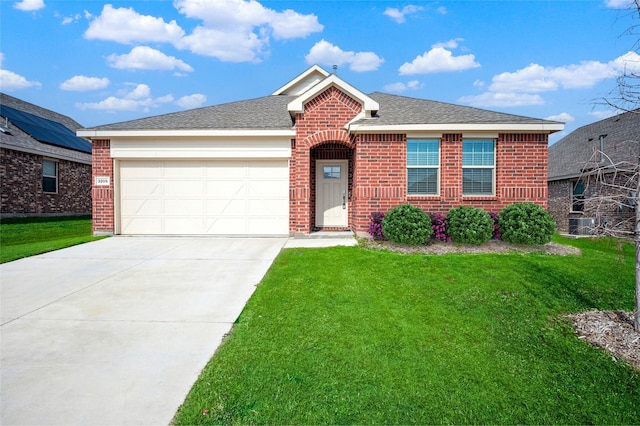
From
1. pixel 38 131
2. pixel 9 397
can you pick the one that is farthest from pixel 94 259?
pixel 38 131

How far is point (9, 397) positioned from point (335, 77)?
9636 millimetres

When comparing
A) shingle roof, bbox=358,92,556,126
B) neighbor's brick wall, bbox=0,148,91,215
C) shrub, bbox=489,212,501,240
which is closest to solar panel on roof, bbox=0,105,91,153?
neighbor's brick wall, bbox=0,148,91,215

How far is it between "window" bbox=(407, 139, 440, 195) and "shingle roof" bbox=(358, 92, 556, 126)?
676 mm

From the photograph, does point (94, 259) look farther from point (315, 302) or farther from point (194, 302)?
point (315, 302)

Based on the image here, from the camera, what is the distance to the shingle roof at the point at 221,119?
10500mm

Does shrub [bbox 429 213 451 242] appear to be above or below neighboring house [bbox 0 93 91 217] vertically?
below

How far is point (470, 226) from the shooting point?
27.7 ft

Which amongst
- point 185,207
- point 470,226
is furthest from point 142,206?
point 470,226

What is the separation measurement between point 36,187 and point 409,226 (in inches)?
671

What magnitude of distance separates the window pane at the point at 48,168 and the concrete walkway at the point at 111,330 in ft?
36.0

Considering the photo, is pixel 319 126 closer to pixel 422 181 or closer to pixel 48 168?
pixel 422 181

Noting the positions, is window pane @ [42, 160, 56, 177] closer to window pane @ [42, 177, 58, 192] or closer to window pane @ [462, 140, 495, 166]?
window pane @ [42, 177, 58, 192]

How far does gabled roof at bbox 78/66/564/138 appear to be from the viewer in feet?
30.3

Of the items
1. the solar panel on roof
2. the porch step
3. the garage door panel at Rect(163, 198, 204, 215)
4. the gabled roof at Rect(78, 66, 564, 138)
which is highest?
the solar panel on roof
